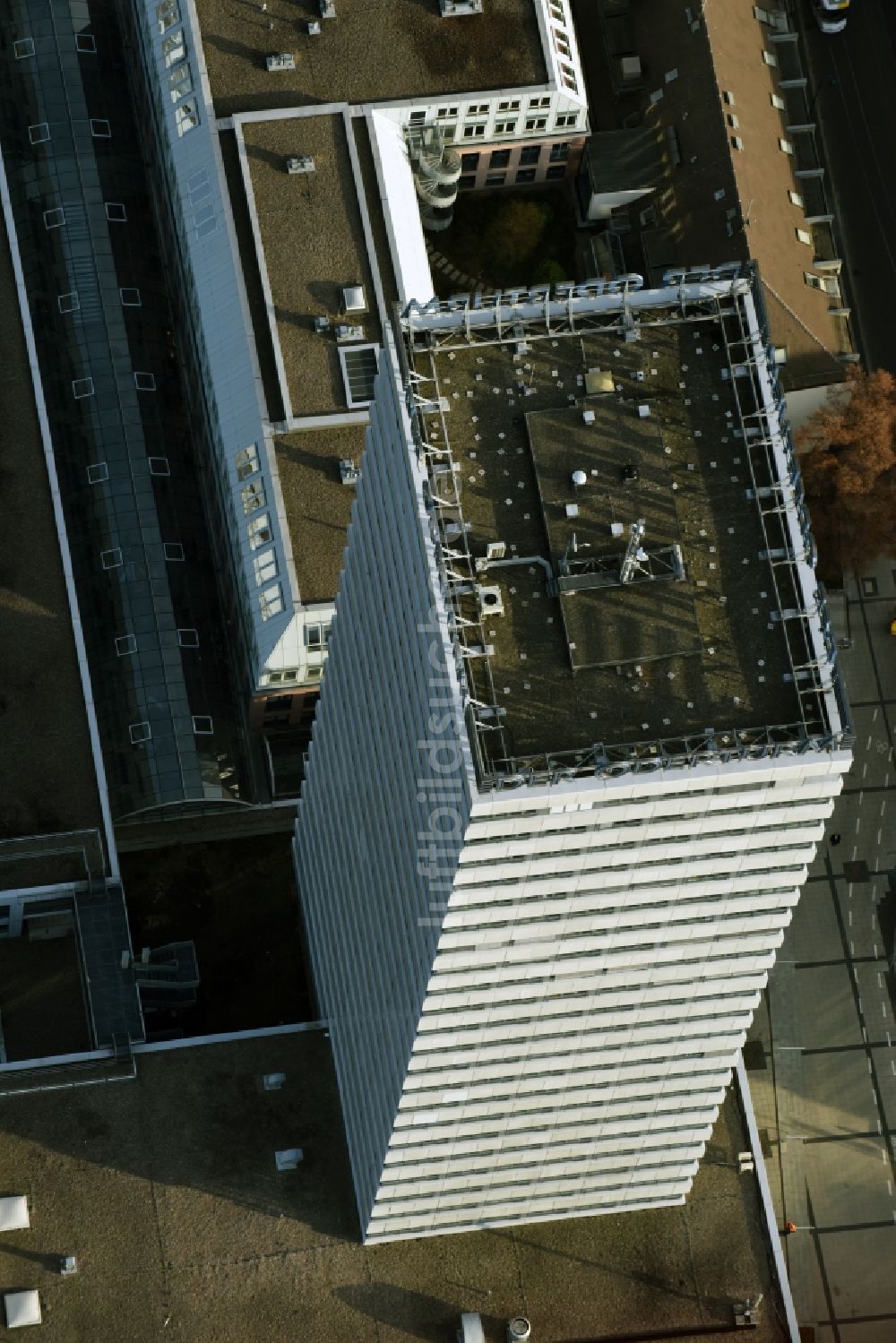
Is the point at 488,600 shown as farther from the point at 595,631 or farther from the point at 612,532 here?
the point at 612,532

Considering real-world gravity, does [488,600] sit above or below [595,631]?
above

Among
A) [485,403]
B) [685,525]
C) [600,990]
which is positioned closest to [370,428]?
[485,403]

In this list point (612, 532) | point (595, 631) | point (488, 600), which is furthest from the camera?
point (612, 532)

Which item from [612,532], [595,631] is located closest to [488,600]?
[595,631]

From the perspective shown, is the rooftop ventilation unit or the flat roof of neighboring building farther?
the rooftop ventilation unit

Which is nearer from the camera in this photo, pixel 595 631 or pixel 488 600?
pixel 595 631

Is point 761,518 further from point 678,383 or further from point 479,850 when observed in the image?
point 479,850
